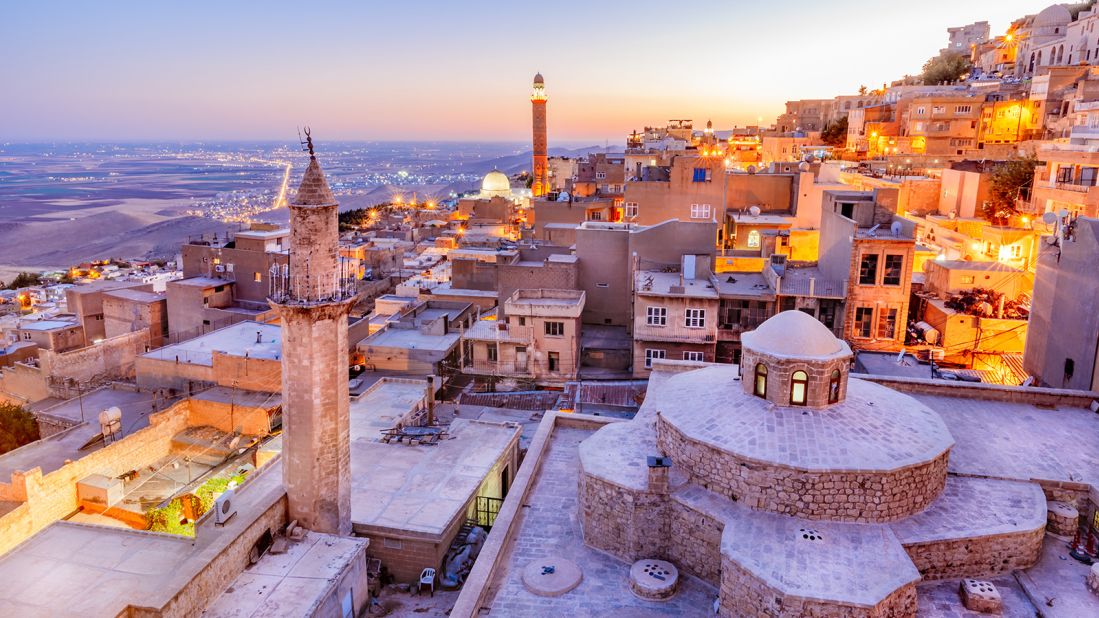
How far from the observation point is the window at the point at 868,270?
25.4 m

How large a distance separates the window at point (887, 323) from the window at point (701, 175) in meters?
15.4

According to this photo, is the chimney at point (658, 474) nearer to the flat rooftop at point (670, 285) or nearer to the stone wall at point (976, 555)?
the stone wall at point (976, 555)

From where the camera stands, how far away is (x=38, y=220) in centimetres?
12294

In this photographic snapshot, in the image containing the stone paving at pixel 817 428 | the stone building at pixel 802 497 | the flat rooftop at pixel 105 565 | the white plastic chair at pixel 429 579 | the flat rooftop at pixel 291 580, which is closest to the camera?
the stone building at pixel 802 497

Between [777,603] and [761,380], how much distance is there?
4.73 metres

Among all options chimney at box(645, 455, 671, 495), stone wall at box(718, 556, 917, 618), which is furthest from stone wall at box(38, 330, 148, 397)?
stone wall at box(718, 556, 917, 618)

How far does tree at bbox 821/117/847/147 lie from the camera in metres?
73.0

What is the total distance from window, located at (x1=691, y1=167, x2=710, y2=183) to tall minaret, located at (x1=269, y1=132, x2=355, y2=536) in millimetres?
27945

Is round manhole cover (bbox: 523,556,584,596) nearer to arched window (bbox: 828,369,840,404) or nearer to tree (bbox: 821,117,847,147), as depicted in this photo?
arched window (bbox: 828,369,840,404)

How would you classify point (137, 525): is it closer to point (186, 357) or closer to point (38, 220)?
point (186, 357)

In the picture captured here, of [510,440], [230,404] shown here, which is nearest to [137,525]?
[230,404]

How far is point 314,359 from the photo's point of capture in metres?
14.4

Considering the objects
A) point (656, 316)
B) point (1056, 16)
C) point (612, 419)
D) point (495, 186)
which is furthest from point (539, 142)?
point (612, 419)

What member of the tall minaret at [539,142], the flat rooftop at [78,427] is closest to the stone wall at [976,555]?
the flat rooftop at [78,427]
